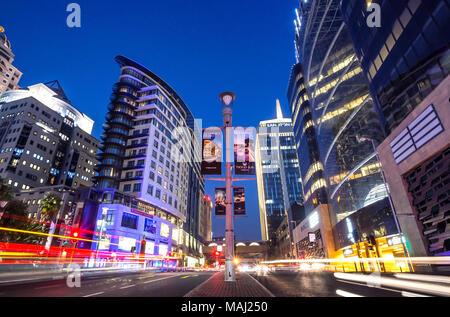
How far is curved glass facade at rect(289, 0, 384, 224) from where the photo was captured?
3744 centimetres

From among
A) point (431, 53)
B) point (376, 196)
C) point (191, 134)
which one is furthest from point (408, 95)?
point (191, 134)

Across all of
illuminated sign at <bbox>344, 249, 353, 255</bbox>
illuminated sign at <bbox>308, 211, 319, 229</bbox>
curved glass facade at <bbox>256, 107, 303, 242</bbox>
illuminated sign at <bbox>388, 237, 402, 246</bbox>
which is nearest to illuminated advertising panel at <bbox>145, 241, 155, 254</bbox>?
illuminated sign at <bbox>308, 211, 319, 229</bbox>

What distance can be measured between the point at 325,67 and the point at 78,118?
5027 inches

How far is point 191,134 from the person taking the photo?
10869 centimetres

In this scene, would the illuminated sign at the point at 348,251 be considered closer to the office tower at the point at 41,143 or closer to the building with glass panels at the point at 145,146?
the building with glass panels at the point at 145,146

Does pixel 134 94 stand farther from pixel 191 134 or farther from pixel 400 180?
pixel 400 180

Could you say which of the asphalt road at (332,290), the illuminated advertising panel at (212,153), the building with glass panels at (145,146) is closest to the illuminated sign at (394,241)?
the asphalt road at (332,290)

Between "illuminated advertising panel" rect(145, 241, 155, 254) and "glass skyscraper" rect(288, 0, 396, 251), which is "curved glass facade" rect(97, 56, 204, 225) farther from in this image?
"glass skyscraper" rect(288, 0, 396, 251)

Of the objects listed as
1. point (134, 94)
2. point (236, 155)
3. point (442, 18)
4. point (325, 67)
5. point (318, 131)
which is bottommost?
point (236, 155)

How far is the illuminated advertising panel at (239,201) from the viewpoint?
Answer: 45.1 feet

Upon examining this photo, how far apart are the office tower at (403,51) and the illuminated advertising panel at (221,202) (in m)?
19.6

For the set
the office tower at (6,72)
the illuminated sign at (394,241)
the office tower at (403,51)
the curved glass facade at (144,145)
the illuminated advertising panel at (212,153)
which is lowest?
the illuminated sign at (394,241)

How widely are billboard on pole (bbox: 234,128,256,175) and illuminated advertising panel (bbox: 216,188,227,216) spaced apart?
167cm

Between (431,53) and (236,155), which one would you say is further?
(431,53)
